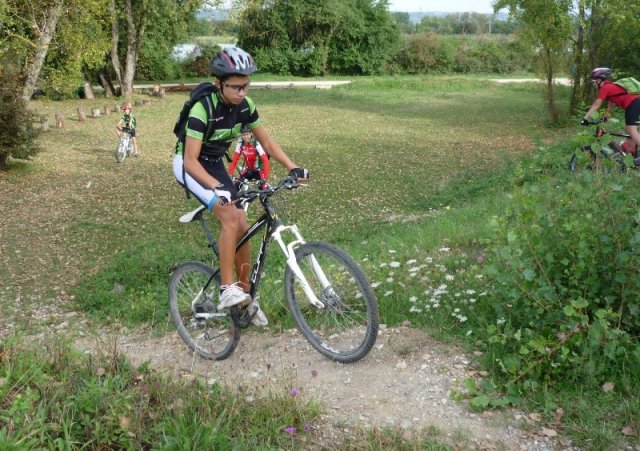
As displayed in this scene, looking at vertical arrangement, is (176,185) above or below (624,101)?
below

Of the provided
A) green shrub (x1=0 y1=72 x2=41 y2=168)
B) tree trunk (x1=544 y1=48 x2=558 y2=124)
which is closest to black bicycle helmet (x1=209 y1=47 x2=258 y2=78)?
green shrub (x1=0 y1=72 x2=41 y2=168)

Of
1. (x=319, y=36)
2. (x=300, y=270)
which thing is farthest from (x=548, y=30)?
(x=319, y=36)

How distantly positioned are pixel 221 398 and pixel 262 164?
6.64m

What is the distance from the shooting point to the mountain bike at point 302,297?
4.25 metres

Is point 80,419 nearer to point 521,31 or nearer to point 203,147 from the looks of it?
point 203,147

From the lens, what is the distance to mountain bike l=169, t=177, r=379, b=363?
13.9 ft

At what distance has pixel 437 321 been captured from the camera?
4.90m

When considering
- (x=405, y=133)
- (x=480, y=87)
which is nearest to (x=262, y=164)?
(x=405, y=133)

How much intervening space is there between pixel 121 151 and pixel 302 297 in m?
13.0

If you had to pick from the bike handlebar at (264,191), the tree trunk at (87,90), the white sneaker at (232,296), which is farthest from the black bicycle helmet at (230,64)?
the tree trunk at (87,90)

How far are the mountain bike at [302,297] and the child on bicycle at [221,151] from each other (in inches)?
5.5

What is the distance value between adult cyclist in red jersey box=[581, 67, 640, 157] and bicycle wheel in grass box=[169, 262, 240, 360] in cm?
688

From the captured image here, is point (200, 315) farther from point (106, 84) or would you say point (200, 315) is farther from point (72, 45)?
point (106, 84)

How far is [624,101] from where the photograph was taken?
370 inches
